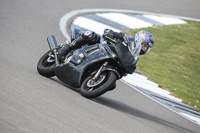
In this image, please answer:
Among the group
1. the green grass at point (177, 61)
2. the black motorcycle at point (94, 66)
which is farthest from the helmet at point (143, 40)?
the green grass at point (177, 61)

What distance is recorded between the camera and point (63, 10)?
40.0 feet

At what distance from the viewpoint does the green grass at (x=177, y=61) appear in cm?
940

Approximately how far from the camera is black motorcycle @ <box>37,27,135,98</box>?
19.4 feet

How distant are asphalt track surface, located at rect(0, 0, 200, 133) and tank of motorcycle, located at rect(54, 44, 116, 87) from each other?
18 cm

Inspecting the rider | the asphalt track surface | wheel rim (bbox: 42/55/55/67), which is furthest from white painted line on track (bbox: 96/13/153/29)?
the rider

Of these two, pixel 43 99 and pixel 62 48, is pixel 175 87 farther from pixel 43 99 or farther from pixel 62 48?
pixel 43 99

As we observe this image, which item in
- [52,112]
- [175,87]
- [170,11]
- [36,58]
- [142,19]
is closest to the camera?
[52,112]

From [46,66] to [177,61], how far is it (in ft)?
19.6

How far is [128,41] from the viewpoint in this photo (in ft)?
20.4

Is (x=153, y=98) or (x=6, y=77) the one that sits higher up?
(x=6, y=77)

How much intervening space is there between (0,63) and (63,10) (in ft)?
20.3

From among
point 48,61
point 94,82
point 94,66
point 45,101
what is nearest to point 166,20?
point 48,61

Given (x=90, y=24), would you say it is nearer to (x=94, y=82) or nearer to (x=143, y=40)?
(x=143, y=40)

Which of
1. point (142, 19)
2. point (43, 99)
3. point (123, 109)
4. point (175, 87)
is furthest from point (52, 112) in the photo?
point (142, 19)
